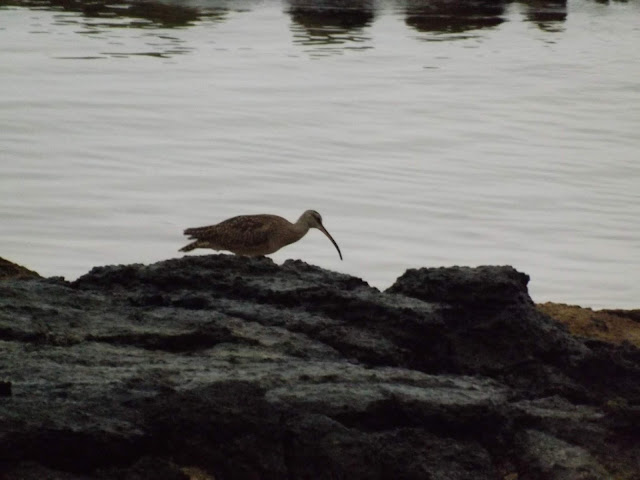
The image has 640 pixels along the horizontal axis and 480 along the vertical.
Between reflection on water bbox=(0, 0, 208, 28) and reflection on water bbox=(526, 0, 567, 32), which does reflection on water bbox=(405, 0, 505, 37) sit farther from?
reflection on water bbox=(0, 0, 208, 28)

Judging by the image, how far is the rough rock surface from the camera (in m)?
7.32

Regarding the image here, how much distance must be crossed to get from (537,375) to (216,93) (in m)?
26.3

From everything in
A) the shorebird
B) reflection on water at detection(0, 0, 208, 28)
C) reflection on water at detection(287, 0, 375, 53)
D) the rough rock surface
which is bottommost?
reflection on water at detection(287, 0, 375, 53)

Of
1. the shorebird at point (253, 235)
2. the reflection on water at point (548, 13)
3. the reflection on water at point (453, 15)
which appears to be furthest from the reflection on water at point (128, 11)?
the shorebird at point (253, 235)

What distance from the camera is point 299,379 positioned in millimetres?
7895

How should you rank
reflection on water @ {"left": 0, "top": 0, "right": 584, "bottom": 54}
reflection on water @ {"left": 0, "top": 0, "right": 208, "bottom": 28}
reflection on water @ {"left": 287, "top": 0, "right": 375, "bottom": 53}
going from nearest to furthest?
reflection on water @ {"left": 0, "top": 0, "right": 584, "bottom": 54}, reflection on water @ {"left": 287, "top": 0, "right": 375, "bottom": 53}, reflection on water @ {"left": 0, "top": 0, "right": 208, "bottom": 28}

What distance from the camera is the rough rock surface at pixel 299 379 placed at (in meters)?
7.32

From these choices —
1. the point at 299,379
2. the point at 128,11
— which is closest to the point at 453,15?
the point at 128,11

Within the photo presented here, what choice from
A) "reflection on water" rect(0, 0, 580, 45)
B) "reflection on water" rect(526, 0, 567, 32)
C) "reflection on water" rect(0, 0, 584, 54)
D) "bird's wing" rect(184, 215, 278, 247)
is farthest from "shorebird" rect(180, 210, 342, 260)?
"reflection on water" rect(526, 0, 567, 32)

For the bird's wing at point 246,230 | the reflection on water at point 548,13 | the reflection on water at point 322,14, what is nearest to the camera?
the bird's wing at point 246,230

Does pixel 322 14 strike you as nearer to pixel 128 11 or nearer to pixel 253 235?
pixel 128 11

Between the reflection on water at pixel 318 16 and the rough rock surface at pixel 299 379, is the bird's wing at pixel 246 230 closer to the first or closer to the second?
the rough rock surface at pixel 299 379

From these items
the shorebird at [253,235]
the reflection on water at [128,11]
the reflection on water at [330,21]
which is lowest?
the reflection on water at [330,21]

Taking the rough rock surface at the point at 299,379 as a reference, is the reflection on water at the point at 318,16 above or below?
below
